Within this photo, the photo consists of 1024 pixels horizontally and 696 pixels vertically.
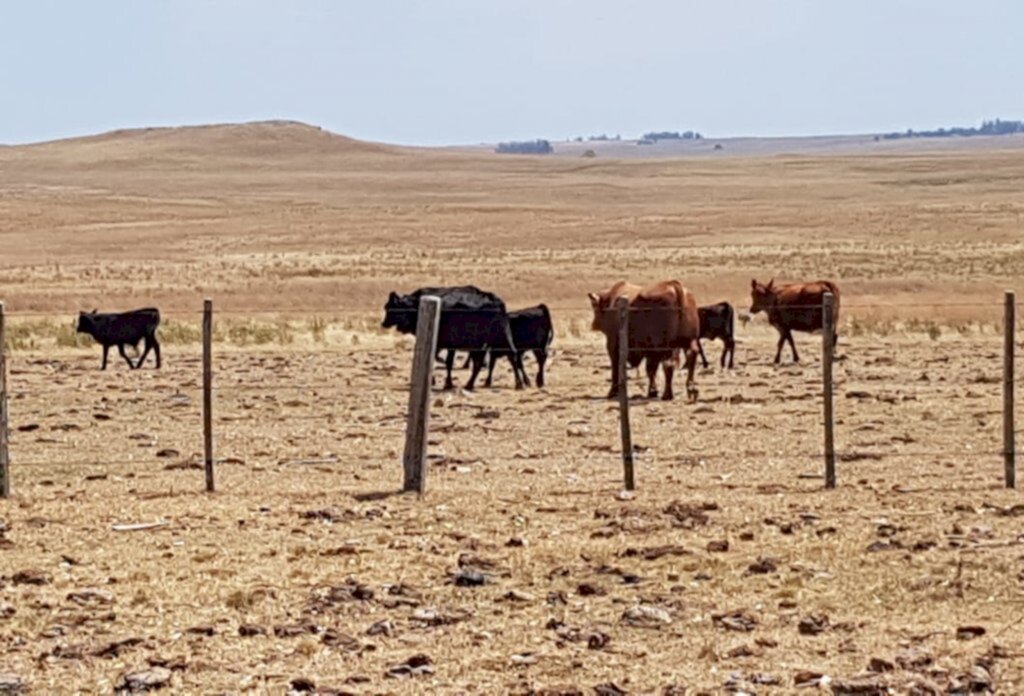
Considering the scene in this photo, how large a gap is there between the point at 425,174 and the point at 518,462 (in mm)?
151796

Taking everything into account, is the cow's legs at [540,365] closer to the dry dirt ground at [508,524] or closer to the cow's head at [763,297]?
the dry dirt ground at [508,524]

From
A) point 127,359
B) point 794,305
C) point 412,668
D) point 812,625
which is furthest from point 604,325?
point 412,668

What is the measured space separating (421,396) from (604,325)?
10.9 metres

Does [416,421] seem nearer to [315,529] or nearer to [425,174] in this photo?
[315,529]

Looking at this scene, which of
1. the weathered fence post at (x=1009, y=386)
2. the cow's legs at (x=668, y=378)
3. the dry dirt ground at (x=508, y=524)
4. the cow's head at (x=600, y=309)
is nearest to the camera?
the dry dirt ground at (x=508, y=524)

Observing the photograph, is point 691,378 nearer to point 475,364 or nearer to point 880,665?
point 475,364

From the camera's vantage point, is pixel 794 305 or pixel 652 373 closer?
pixel 652 373

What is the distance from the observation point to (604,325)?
945 inches

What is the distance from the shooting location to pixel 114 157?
17025 cm

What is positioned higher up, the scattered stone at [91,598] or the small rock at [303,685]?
the scattered stone at [91,598]

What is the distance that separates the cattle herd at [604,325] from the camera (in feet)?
74.1

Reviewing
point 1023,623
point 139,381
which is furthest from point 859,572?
point 139,381

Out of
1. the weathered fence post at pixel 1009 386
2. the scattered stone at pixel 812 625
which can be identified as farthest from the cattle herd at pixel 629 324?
the scattered stone at pixel 812 625

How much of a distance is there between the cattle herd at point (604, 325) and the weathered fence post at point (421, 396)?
23.0 ft
